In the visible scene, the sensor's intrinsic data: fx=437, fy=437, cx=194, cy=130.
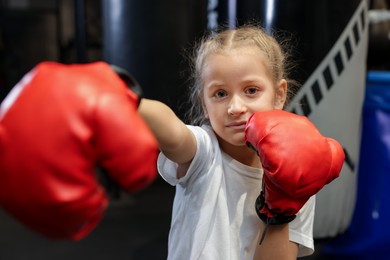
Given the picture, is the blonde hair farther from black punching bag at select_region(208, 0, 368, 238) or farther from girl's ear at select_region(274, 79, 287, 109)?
black punching bag at select_region(208, 0, 368, 238)

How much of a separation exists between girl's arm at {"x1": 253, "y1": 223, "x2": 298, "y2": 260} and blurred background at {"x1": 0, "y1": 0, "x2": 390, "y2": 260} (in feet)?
1.97

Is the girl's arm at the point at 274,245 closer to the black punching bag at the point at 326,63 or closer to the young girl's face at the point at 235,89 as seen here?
the young girl's face at the point at 235,89

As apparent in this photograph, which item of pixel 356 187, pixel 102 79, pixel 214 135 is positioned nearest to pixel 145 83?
pixel 356 187

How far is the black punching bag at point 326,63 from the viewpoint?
4.15 feet

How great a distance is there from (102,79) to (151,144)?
0.32 ft

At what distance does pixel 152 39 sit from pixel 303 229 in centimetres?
123

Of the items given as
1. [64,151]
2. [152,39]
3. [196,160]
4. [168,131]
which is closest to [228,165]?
[196,160]

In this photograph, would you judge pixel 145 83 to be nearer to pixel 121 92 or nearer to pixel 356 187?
pixel 356 187

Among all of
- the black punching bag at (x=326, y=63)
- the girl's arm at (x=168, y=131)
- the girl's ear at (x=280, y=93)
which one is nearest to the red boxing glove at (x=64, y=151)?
the girl's arm at (x=168, y=131)

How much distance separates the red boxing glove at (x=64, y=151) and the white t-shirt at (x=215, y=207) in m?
0.31

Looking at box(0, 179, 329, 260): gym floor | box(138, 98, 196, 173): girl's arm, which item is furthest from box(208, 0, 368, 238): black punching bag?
box(138, 98, 196, 173): girl's arm

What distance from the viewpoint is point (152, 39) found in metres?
1.83

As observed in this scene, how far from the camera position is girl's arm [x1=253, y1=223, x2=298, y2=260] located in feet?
2.43

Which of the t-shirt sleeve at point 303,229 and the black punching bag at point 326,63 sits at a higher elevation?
the black punching bag at point 326,63
